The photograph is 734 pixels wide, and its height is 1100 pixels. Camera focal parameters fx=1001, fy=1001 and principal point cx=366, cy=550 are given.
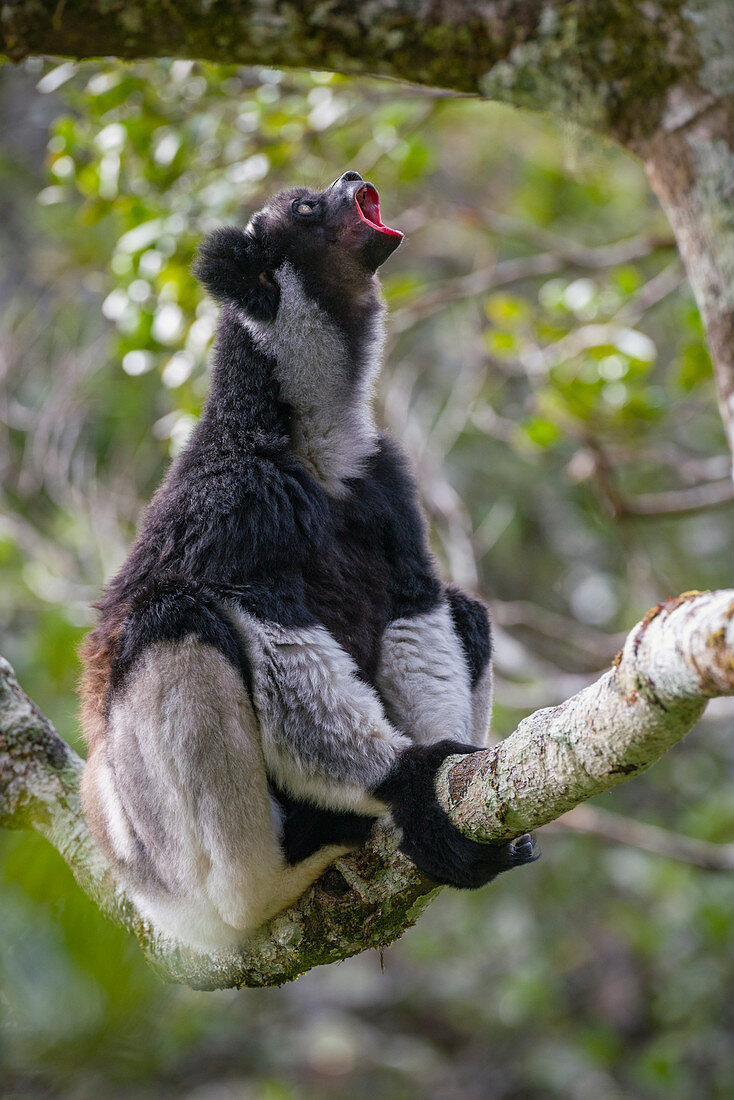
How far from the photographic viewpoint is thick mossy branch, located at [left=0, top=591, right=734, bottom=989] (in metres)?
1.66

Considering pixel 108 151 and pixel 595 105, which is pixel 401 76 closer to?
pixel 595 105

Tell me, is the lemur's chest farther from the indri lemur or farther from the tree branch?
the tree branch

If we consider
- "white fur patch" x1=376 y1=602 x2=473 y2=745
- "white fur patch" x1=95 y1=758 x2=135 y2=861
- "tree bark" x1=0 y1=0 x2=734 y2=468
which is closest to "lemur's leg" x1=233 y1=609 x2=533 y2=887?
"white fur patch" x1=376 y1=602 x2=473 y2=745

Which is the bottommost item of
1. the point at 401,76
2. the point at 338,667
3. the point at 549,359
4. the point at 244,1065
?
the point at 244,1065

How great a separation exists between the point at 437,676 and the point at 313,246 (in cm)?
154

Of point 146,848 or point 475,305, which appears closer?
point 146,848

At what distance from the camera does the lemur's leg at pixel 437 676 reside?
127 inches

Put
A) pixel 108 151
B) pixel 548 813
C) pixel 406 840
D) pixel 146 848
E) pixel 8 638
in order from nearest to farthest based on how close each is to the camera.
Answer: pixel 548 813 → pixel 406 840 → pixel 146 848 → pixel 108 151 → pixel 8 638

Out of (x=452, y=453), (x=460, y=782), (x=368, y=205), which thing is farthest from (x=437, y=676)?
(x=452, y=453)

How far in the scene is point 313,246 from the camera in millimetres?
3488

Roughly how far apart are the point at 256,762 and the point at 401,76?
235cm

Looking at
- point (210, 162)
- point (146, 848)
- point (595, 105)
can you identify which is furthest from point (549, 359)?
point (146, 848)

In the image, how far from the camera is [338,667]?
284 cm

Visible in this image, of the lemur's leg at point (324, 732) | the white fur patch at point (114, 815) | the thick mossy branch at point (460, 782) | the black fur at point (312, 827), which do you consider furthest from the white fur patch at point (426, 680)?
the white fur patch at point (114, 815)
